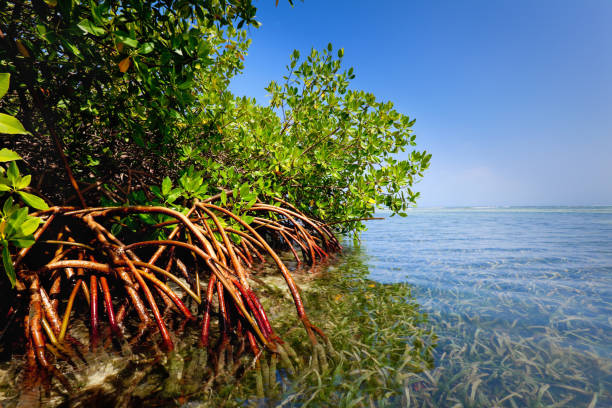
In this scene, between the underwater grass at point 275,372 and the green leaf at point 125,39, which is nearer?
the underwater grass at point 275,372

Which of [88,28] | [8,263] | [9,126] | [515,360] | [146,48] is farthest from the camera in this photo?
[515,360]

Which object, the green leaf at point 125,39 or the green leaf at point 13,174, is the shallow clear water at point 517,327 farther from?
the green leaf at point 125,39

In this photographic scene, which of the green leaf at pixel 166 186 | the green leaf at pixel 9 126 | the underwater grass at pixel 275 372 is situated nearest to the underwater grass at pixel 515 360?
the underwater grass at pixel 275 372

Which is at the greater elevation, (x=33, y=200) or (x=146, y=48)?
(x=146, y=48)

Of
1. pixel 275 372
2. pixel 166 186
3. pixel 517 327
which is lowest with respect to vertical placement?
pixel 517 327

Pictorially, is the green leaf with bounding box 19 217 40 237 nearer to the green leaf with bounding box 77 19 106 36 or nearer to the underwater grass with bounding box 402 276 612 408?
the green leaf with bounding box 77 19 106 36

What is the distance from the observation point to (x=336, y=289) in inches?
115

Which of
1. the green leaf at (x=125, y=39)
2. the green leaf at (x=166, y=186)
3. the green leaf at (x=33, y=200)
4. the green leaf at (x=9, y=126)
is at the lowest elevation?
the green leaf at (x=33, y=200)

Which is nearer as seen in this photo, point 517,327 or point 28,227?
point 28,227

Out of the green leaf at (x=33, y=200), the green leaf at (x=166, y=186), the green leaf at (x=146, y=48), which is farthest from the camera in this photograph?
the green leaf at (x=166, y=186)

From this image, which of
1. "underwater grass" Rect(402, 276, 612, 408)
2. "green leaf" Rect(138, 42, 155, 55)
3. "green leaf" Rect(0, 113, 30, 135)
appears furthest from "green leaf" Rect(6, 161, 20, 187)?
"underwater grass" Rect(402, 276, 612, 408)

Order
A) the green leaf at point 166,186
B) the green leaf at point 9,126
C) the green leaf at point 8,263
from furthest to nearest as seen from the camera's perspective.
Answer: the green leaf at point 166,186 → the green leaf at point 8,263 → the green leaf at point 9,126

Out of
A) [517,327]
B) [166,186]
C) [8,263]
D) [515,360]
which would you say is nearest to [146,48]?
[166,186]

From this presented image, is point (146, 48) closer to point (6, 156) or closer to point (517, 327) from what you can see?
point (6, 156)
